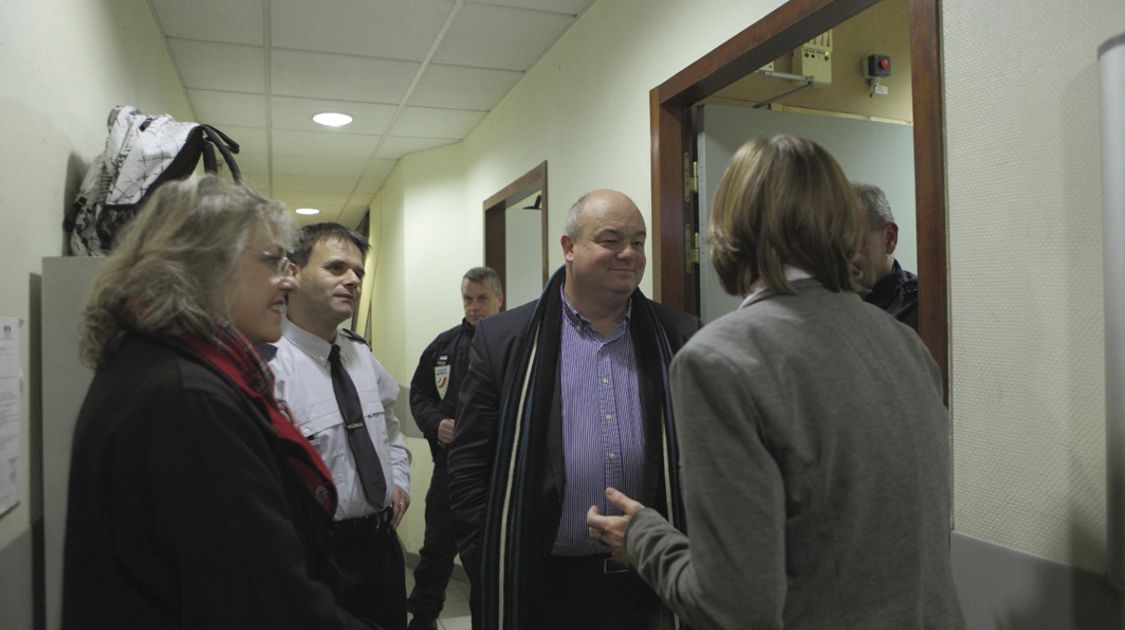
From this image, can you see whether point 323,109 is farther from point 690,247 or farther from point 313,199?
point 313,199

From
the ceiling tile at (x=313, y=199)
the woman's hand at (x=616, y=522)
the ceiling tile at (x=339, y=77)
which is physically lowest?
the woman's hand at (x=616, y=522)

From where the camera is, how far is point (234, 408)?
2.80 ft

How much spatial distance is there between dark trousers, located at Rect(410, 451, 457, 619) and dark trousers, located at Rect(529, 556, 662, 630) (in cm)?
165

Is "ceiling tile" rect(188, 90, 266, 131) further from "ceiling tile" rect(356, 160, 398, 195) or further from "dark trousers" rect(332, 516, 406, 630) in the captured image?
"dark trousers" rect(332, 516, 406, 630)

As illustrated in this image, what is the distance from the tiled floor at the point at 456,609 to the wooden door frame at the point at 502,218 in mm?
1691

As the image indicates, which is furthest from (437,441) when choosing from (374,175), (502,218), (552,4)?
(374,175)

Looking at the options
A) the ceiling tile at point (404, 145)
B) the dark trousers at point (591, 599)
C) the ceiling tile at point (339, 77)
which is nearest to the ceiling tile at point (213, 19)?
the ceiling tile at point (339, 77)

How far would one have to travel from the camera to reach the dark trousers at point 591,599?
1528 mm

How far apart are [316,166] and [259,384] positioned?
4.94m

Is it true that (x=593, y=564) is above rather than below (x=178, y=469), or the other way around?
below

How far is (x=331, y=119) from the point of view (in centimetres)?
432

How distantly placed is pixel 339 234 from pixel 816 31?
1.39 meters

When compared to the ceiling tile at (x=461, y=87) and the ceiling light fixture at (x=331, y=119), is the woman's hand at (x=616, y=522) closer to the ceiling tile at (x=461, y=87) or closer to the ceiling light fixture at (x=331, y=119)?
the ceiling tile at (x=461, y=87)

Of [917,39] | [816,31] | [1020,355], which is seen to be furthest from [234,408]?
[816,31]
